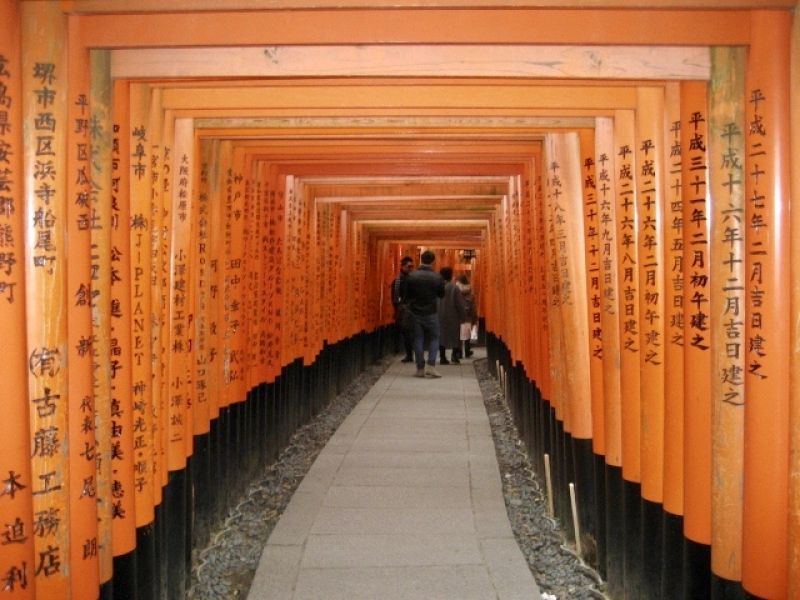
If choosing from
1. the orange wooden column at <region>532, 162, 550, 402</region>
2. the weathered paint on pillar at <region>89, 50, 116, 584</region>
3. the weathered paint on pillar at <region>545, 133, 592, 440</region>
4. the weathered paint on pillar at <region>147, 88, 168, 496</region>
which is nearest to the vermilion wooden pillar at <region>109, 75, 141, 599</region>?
the weathered paint on pillar at <region>89, 50, 116, 584</region>

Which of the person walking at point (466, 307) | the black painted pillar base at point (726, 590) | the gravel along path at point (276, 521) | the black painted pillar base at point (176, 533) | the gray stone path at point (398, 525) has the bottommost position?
the gravel along path at point (276, 521)

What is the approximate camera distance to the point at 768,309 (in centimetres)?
251

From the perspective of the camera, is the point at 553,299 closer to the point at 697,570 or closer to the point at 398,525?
the point at 398,525

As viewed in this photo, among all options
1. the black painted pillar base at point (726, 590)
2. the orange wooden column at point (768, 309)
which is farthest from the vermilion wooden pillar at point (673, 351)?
the orange wooden column at point (768, 309)

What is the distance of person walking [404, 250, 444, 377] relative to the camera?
41.7 feet

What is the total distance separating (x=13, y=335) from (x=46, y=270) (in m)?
0.23

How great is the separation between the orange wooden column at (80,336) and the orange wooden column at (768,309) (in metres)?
2.17

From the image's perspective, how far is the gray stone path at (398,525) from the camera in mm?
4234

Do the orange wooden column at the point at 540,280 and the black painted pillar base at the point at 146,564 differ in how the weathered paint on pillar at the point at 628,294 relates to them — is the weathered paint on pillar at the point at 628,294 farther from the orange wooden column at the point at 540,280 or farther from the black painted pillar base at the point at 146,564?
the black painted pillar base at the point at 146,564

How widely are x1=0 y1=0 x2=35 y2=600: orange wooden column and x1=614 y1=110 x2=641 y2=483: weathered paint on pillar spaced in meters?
2.59

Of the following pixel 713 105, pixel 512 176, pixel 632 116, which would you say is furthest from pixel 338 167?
pixel 713 105

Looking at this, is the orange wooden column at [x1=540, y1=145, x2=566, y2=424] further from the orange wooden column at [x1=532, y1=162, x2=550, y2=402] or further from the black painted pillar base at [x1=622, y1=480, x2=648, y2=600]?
the black painted pillar base at [x1=622, y1=480, x2=648, y2=600]

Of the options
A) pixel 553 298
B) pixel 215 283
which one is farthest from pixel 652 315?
pixel 215 283

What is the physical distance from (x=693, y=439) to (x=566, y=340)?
1.89m
